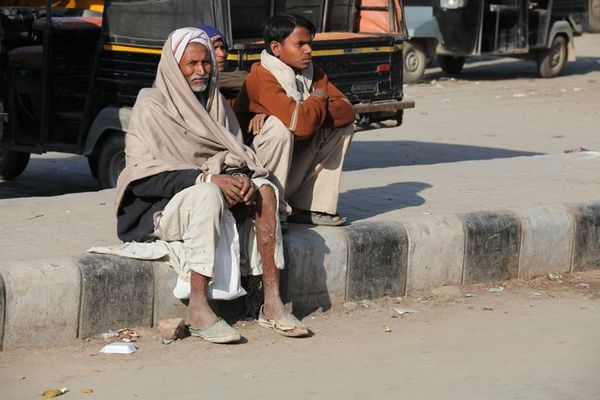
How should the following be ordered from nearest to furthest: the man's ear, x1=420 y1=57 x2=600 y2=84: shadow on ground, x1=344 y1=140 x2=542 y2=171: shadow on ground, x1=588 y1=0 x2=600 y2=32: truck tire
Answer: the man's ear → x1=344 y1=140 x2=542 y2=171: shadow on ground → x1=420 y1=57 x2=600 y2=84: shadow on ground → x1=588 y1=0 x2=600 y2=32: truck tire

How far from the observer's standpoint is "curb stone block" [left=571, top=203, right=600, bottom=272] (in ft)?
21.9

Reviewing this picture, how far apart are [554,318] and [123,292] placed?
202 centimetres

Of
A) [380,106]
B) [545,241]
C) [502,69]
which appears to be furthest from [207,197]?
[502,69]

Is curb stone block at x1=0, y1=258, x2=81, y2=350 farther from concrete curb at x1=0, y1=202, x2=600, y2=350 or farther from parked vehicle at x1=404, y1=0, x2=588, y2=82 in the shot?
parked vehicle at x1=404, y1=0, x2=588, y2=82

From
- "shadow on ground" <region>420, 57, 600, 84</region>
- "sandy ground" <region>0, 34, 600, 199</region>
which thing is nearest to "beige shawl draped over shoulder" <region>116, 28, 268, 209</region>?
"sandy ground" <region>0, 34, 600, 199</region>

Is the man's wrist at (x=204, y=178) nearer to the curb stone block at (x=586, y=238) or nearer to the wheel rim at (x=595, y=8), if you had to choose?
the curb stone block at (x=586, y=238)

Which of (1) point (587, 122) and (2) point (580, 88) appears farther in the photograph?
(2) point (580, 88)

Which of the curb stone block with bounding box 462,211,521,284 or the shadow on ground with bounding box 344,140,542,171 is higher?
the curb stone block with bounding box 462,211,521,284

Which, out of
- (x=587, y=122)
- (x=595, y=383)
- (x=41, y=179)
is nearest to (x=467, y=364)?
(x=595, y=383)

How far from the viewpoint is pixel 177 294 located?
5.14 meters

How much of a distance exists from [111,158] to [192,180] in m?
3.73

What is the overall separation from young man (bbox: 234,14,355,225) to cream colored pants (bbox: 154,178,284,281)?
413mm

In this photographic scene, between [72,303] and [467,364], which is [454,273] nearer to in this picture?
[467,364]

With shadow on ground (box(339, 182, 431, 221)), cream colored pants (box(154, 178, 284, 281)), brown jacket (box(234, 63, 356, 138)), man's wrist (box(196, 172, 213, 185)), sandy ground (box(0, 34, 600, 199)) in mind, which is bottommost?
sandy ground (box(0, 34, 600, 199))
